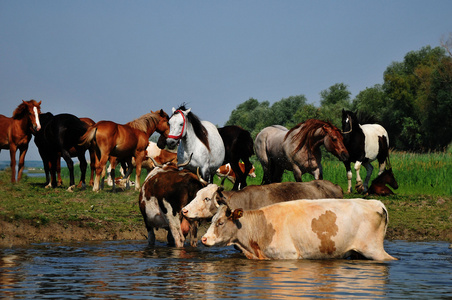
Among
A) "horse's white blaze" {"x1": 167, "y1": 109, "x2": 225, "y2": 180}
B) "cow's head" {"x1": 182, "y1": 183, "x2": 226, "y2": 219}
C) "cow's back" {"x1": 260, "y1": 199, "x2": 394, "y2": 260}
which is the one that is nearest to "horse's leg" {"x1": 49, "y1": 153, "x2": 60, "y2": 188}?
"horse's white blaze" {"x1": 167, "y1": 109, "x2": 225, "y2": 180}

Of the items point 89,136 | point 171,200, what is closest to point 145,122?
point 89,136

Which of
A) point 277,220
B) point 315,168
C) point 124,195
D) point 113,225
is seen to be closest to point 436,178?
point 315,168

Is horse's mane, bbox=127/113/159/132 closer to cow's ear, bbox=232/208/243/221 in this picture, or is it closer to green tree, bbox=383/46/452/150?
cow's ear, bbox=232/208/243/221

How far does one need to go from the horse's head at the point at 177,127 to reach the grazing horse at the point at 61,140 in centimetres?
750

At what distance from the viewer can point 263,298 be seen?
779cm

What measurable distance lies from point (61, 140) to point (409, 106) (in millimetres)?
68396

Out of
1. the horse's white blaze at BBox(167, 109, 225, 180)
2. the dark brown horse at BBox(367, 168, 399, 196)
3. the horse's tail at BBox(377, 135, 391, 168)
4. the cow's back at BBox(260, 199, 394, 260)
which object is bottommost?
the cow's back at BBox(260, 199, 394, 260)

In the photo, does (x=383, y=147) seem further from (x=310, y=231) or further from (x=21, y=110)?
(x=310, y=231)

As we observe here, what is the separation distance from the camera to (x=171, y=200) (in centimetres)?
1223

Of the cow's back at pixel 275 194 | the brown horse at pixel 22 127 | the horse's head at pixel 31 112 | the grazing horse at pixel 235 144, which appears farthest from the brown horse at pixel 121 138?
the cow's back at pixel 275 194

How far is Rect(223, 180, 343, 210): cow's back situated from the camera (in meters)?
12.4

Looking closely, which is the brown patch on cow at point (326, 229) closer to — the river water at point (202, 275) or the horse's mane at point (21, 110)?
the river water at point (202, 275)

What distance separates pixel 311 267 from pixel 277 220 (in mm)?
1096

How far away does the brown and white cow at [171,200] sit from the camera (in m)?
12.2
